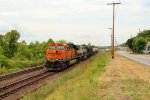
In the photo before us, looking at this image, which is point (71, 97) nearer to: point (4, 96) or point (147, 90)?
point (147, 90)

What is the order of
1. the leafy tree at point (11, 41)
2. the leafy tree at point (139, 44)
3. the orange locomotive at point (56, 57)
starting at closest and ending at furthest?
1. the orange locomotive at point (56, 57)
2. the leafy tree at point (11, 41)
3. the leafy tree at point (139, 44)

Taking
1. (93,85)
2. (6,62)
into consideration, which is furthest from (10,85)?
(6,62)

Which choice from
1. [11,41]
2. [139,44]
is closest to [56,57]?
[11,41]

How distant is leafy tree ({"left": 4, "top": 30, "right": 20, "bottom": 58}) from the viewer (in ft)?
296

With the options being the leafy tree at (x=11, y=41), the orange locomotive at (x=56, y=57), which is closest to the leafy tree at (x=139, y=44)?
the leafy tree at (x=11, y=41)

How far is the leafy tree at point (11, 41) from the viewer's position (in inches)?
3557

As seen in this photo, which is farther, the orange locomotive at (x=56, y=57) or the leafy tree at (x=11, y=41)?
the leafy tree at (x=11, y=41)

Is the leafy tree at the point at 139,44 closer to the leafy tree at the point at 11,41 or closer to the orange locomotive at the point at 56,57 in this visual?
the leafy tree at the point at 11,41

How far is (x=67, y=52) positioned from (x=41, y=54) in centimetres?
3054

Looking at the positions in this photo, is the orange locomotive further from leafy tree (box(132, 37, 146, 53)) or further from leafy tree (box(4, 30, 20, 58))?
leafy tree (box(132, 37, 146, 53))

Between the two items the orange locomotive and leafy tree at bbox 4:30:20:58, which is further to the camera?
leafy tree at bbox 4:30:20:58

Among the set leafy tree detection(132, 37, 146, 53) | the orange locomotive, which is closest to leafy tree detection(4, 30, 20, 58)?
leafy tree detection(132, 37, 146, 53)

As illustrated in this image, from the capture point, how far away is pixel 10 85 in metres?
25.2

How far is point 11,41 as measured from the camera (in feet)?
307
